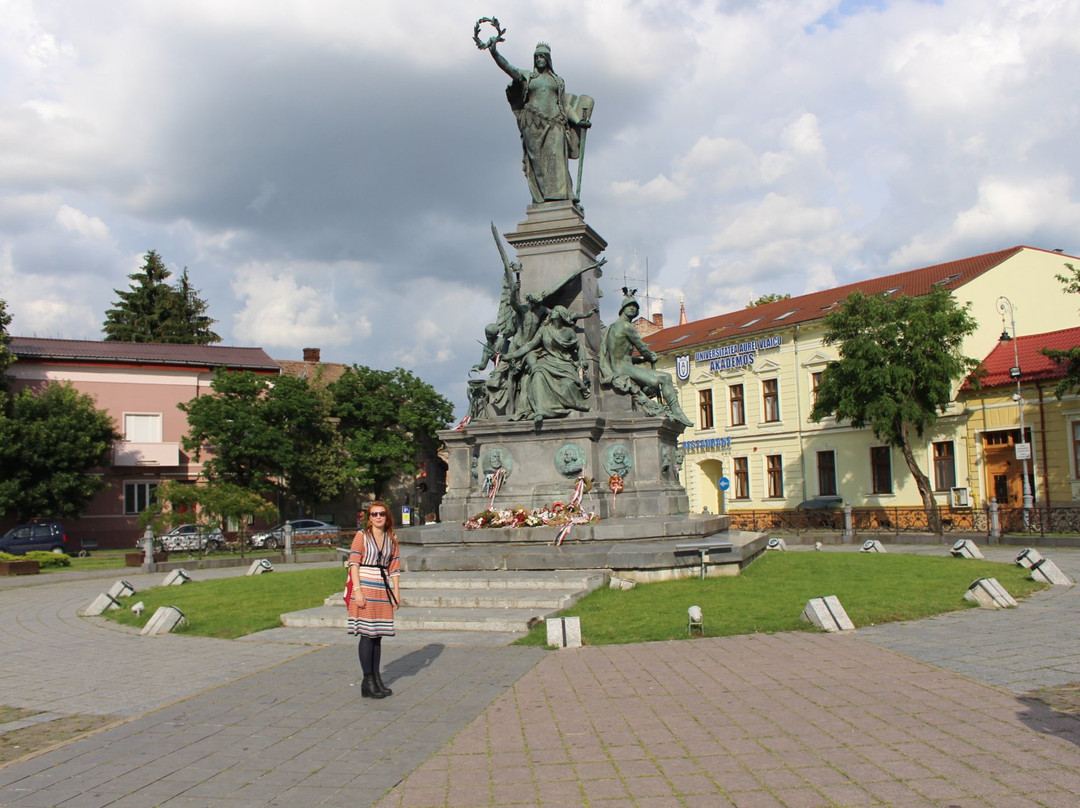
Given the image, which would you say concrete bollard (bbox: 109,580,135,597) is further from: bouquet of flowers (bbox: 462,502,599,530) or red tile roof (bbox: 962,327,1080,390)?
red tile roof (bbox: 962,327,1080,390)

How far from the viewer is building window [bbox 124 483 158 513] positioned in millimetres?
42188

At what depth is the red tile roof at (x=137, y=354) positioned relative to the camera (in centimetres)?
4272

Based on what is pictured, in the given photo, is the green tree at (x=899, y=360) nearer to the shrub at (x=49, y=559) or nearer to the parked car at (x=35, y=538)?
the shrub at (x=49, y=559)

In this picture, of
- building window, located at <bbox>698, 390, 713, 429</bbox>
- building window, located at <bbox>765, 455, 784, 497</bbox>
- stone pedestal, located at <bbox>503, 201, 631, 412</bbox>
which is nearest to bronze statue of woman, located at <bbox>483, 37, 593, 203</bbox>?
stone pedestal, located at <bbox>503, 201, 631, 412</bbox>

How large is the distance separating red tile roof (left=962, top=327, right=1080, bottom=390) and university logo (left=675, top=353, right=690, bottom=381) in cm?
1489

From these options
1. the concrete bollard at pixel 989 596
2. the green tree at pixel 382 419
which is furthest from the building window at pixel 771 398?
the concrete bollard at pixel 989 596

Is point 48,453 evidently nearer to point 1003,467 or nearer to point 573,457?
point 573,457

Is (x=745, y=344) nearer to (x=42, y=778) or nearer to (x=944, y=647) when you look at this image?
(x=944, y=647)

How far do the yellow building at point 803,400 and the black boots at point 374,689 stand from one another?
31.6m

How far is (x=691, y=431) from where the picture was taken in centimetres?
4822

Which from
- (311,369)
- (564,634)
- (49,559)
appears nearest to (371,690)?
(564,634)

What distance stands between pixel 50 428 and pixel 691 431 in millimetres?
30634

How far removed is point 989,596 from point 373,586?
8003 millimetres

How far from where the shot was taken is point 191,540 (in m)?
32.0
